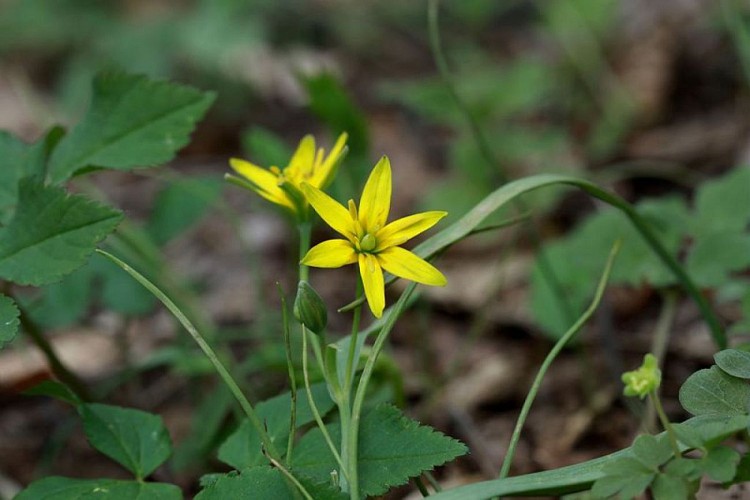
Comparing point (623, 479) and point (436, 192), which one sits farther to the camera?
point (436, 192)

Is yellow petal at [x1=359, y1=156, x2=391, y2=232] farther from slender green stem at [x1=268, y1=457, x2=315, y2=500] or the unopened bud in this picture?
slender green stem at [x1=268, y1=457, x2=315, y2=500]

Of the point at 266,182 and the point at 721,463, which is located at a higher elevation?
the point at 266,182

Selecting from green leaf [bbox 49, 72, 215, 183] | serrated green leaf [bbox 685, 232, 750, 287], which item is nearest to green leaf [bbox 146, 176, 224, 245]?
green leaf [bbox 49, 72, 215, 183]

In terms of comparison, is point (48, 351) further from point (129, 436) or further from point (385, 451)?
point (385, 451)

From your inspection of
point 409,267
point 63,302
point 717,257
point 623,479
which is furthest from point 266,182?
point 717,257

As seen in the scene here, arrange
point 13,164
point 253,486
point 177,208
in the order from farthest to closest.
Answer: point 177,208
point 13,164
point 253,486
